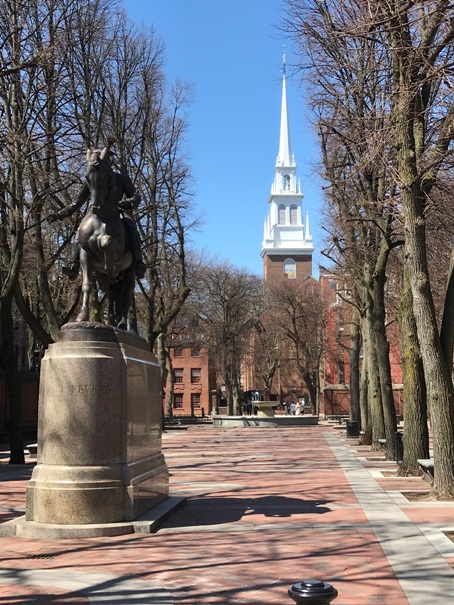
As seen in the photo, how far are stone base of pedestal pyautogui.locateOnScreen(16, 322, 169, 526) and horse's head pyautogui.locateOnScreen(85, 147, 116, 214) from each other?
2054 mm

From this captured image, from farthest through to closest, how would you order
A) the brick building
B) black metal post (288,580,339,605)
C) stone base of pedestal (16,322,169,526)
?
the brick building, stone base of pedestal (16,322,169,526), black metal post (288,580,339,605)

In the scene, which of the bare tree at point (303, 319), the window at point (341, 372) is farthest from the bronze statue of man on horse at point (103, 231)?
the window at point (341, 372)

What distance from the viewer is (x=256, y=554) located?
816cm

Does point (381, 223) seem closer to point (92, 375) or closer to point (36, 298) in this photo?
point (92, 375)

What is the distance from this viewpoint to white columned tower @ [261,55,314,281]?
4919 inches

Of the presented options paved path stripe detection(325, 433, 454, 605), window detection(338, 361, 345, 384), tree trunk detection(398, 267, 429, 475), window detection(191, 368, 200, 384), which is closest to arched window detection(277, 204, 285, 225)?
window detection(191, 368, 200, 384)

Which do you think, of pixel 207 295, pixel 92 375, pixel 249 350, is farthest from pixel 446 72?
pixel 249 350

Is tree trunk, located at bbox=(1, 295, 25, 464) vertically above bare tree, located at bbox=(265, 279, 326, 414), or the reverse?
bare tree, located at bbox=(265, 279, 326, 414)

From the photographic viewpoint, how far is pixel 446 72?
11484mm

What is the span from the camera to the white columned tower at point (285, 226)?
410 feet

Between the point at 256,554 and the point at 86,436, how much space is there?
2963mm

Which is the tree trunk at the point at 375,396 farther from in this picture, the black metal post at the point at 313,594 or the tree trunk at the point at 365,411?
the black metal post at the point at 313,594

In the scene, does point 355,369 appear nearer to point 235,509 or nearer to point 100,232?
point 235,509

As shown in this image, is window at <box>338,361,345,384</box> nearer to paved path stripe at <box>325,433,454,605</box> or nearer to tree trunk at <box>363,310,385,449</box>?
tree trunk at <box>363,310,385,449</box>
